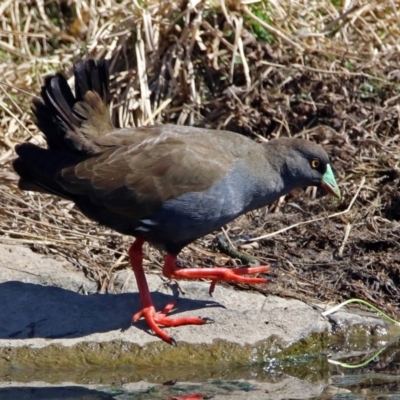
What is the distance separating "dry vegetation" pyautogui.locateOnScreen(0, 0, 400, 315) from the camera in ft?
24.5

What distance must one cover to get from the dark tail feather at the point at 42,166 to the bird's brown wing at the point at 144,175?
0.08 metres

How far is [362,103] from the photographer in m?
8.80

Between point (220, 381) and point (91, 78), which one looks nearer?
point (220, 381)

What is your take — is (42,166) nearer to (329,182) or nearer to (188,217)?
(188,217)

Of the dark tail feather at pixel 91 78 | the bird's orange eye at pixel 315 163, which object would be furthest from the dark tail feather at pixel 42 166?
the bird's orange eye at pixel 315 163

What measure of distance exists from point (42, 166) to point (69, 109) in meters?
0.40

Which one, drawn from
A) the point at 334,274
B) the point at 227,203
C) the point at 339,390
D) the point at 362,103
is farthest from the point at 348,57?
the point at 339,390

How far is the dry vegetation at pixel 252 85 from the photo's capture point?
7.47m

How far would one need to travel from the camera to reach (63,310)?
20.2ft

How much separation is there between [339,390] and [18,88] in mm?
4183

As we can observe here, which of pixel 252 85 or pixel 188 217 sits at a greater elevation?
pixel 252 85

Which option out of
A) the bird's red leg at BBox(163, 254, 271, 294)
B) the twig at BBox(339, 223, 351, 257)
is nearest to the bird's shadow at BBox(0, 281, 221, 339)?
the bird's red leg at BBox(163, 254, 271, 294)

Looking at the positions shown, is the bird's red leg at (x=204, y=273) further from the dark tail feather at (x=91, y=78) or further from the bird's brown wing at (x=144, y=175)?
the dark tail feather at (x=91, y=78)

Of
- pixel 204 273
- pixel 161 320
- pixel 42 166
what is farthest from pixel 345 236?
pixel 42 166
